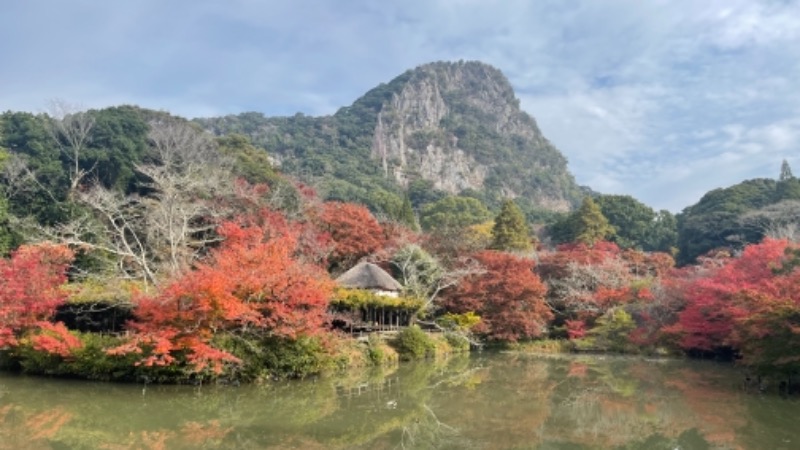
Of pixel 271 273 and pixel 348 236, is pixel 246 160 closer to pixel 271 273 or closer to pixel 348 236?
pixel 348 236

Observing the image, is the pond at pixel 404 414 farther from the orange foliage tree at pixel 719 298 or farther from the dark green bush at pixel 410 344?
the dark green bush at pixel 410 344

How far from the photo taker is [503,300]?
24812 millimetres

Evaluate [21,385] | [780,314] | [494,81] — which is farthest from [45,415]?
[494,81]

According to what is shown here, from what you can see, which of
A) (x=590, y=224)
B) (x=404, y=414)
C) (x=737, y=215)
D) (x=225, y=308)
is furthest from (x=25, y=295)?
(x=737, y=215)

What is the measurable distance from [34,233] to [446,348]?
55.9 feet

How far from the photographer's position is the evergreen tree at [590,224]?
44094 millimetres

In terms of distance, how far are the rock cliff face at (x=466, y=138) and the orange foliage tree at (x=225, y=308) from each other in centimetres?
7134

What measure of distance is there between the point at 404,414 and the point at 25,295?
9.97 meters

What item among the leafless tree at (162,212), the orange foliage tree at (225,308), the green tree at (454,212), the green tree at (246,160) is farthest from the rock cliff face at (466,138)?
the orange foliage tree at (225,308)

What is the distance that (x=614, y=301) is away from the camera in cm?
2655

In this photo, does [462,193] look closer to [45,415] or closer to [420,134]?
[420,134]

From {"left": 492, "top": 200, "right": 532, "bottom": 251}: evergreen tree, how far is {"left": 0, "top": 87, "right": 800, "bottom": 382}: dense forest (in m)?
0.14

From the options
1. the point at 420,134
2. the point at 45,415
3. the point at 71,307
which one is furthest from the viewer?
the point at 420,134

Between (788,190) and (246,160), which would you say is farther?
(788,190)
